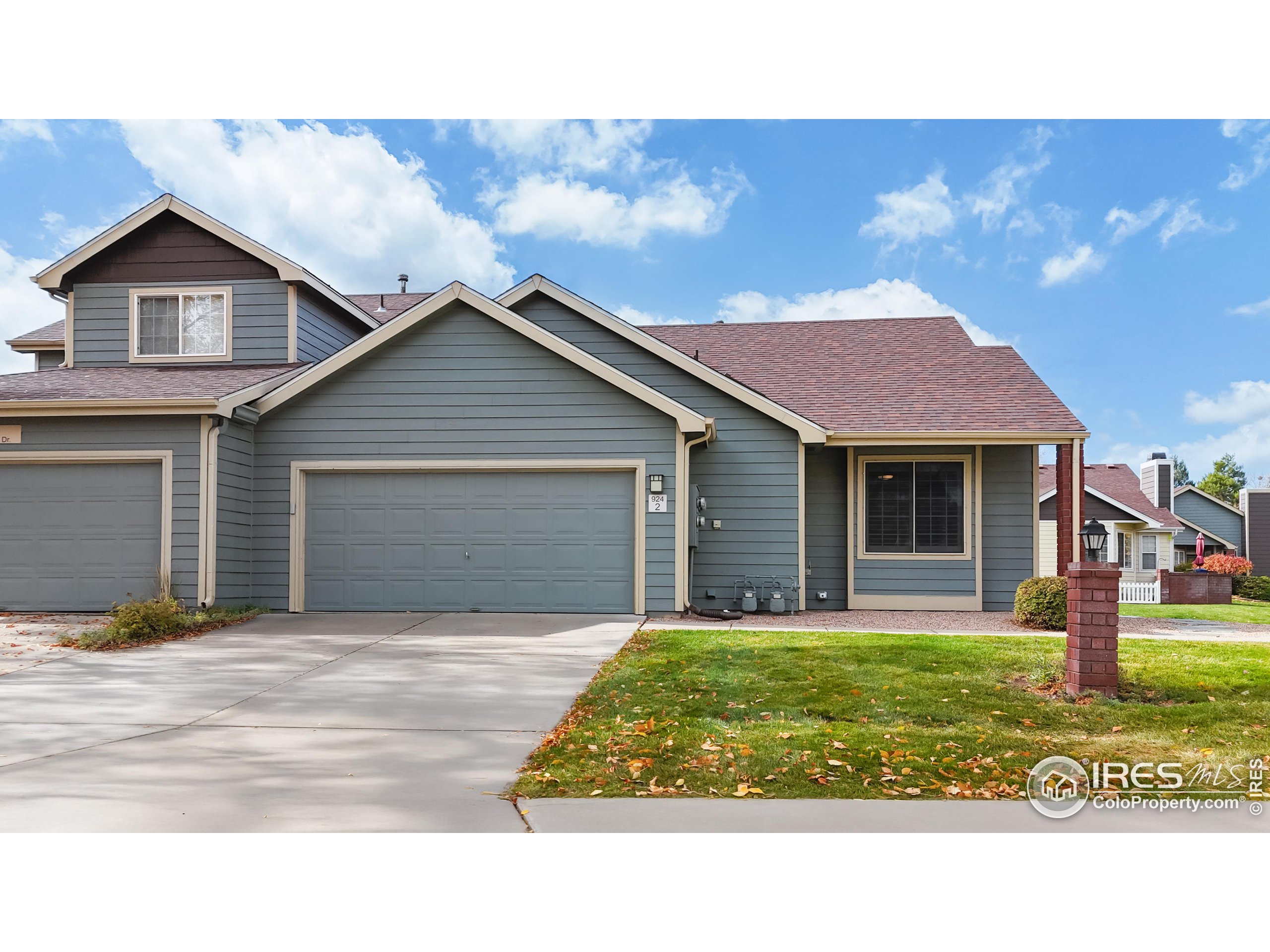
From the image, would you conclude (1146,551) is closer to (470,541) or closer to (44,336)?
(470,541)

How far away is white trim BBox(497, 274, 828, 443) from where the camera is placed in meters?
13.3

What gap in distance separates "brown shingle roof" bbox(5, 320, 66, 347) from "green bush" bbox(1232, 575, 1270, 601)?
29.3m

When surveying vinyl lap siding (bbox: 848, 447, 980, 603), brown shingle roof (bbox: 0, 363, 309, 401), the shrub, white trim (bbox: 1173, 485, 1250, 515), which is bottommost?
the shrub

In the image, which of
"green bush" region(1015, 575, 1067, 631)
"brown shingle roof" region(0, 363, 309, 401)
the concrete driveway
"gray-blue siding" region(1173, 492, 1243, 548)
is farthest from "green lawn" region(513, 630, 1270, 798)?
"gray-blue siding" region(1173, 492, 1243, 548)

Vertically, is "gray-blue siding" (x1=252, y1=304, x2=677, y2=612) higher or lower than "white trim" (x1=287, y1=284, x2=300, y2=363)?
lower

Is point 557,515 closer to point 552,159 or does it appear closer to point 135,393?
point 135,393

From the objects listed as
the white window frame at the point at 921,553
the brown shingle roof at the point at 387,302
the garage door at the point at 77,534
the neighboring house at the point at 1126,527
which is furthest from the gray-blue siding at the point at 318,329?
the neighboring house at the point at 1126,527

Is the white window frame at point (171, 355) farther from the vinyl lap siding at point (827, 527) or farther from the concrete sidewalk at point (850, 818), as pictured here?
the concrete sidewalk at point (850, 818)

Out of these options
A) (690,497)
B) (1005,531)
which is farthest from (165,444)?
(1005,531)

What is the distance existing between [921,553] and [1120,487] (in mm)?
20998

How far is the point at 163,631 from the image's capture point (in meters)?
10.4

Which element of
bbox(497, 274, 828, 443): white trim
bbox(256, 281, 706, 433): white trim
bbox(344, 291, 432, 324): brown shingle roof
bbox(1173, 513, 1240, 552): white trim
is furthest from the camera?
bbox(1173, 513, 1240, 552): white trim

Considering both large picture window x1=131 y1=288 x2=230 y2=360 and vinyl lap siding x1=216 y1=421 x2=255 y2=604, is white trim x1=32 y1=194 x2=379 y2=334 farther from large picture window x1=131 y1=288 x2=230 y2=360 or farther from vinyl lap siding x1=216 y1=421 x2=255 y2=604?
vinyl lap siding x1=216 y1=421 x2=255 y2=604
